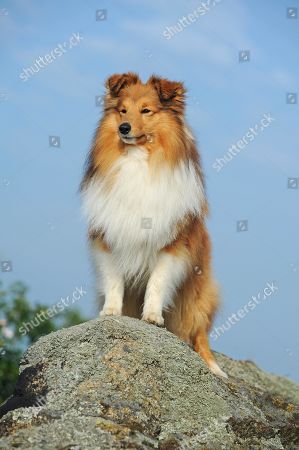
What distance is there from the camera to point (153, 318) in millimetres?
7605

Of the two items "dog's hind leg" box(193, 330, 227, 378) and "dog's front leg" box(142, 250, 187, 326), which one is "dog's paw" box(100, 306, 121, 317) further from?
"dog's hind leg" box(193, 330, 227, 378)

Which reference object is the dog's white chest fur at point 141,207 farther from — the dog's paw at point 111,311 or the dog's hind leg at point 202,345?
the dog's hind leg at point 202,345

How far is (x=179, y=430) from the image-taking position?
5711 millimetres

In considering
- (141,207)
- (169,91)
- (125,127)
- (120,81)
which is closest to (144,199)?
(141,207)

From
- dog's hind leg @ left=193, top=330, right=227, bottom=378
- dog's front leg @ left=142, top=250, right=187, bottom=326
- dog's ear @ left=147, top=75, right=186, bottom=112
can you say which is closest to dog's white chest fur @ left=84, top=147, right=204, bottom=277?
dog's front leg @ left=142, top=250, right=187, bottom=326

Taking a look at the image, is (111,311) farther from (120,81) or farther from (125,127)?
(120,81)

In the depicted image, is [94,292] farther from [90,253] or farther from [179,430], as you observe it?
[179,430]

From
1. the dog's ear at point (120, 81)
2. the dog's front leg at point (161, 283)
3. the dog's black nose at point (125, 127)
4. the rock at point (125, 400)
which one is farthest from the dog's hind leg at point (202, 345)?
the dog's ear at point (120, 81)

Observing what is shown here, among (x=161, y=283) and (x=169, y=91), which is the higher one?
(x=169, y=91)

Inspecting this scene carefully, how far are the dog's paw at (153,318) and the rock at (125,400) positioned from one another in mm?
706

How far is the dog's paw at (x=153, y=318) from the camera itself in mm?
7562

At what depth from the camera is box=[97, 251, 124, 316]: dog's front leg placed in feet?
25.9

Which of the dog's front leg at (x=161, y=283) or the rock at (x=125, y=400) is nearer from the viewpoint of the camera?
the rock at (x=125, y=400)

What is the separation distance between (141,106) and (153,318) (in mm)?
2207
